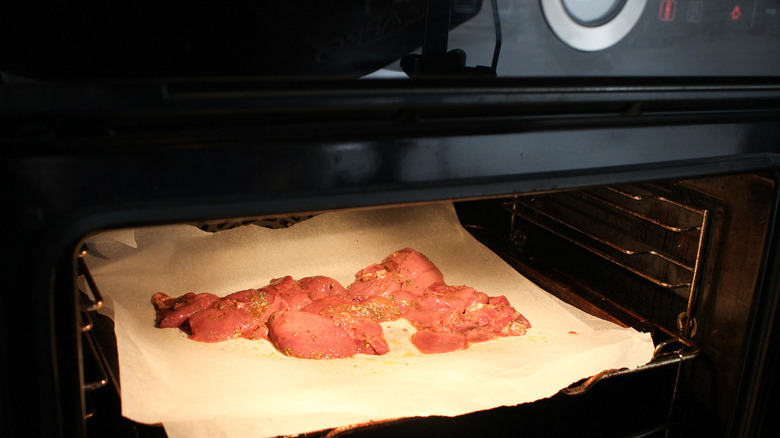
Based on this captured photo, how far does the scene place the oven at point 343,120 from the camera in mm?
634

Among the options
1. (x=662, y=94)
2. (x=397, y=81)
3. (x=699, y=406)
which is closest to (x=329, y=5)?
(x=397, y=81)

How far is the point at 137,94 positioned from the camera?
628 mm

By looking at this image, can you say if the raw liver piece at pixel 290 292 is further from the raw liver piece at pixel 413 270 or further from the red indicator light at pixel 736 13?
the red indicator light at pixel 736 13

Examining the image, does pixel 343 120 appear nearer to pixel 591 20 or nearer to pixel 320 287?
pixel 591 20

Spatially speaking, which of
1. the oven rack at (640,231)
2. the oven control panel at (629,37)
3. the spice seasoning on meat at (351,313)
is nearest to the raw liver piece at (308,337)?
the spice seasoning on meat at (351,313)

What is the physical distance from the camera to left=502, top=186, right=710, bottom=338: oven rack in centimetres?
135

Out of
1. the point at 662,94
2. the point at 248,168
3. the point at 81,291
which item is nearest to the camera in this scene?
the point at 248,168

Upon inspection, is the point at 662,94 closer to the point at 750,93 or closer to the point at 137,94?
the point at 750,93

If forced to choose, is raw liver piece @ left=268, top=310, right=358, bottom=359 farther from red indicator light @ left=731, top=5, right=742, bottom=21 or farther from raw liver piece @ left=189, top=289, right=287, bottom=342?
red indicator light @ left=731, top=5, right=742, bottom=21

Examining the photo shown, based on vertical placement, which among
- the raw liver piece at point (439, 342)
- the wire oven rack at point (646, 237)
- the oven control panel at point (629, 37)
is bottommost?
the raw liver piece at point (439, 342)

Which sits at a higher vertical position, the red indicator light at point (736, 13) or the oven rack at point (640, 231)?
the red indicator light at point (736, 13)

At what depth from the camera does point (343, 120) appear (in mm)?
743

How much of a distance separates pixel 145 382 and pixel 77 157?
0.62 meters

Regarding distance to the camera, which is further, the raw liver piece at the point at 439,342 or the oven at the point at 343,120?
the raw liver piece at the point at 439,342
